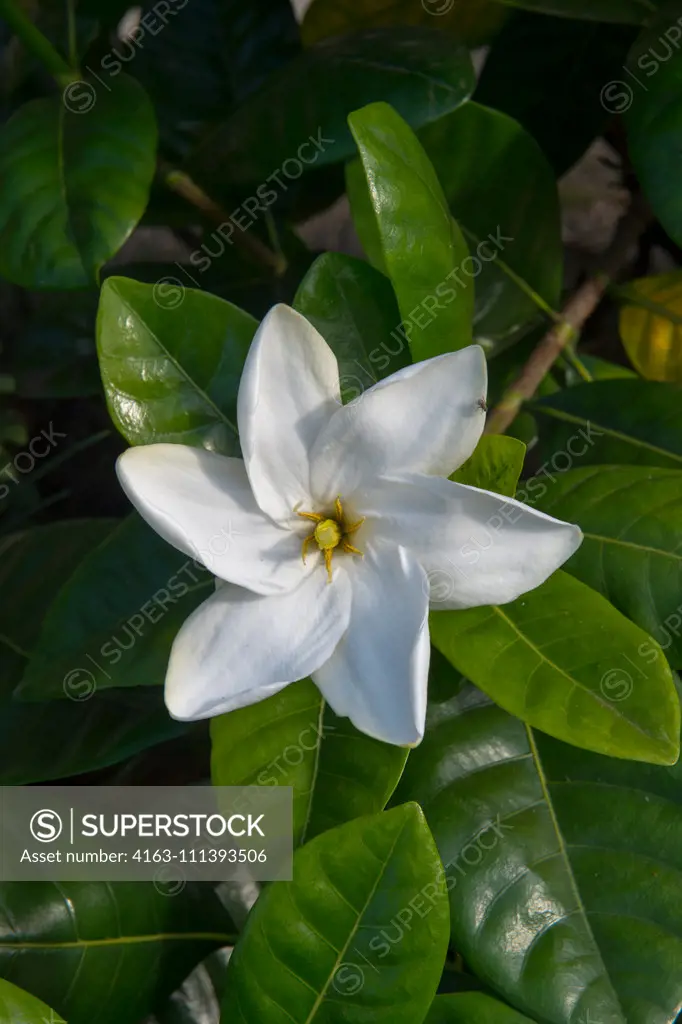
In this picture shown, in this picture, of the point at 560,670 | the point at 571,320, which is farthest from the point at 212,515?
the point at 571,320

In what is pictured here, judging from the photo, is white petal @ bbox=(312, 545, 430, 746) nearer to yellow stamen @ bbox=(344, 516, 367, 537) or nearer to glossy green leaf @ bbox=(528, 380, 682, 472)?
yellow stamen @ bbox=(344, 516, 367, 537)

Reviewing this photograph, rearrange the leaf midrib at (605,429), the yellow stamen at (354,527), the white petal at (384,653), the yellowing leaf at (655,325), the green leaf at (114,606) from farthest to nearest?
the yellowing leaf at (655,325) < the leaf midrib at (605,429) < the green leaf at (114,606) < the yellow stamen at (354,527) < the white petal at (384,653)

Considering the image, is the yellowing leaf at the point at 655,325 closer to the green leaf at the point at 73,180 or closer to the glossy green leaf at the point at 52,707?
the green leaf at the point at 73,180

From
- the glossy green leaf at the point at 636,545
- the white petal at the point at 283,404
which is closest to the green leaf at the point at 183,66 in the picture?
the white petal at the point at 283,404

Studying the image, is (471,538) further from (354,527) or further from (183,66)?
(183,66)

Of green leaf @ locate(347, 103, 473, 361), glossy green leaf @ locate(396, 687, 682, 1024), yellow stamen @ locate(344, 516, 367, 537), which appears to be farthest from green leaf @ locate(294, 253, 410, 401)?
glossy green leaf @ locate(396, 687, 682, 1024)

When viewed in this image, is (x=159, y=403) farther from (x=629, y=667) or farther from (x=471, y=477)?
(x=629, y=667)
